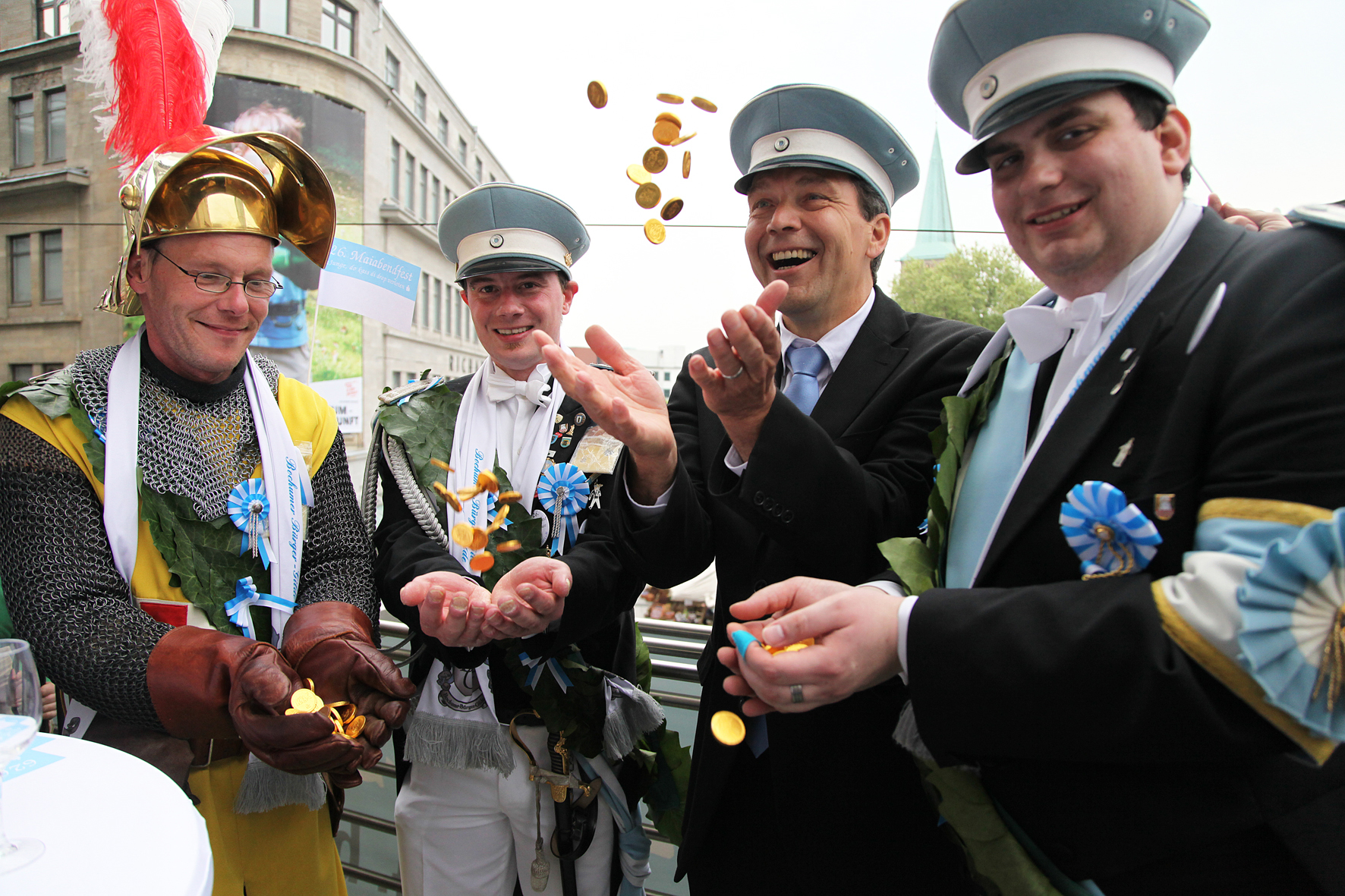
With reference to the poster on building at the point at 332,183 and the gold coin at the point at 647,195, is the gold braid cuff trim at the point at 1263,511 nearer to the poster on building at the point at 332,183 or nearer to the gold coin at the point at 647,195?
the gold coin at the point at 647,195

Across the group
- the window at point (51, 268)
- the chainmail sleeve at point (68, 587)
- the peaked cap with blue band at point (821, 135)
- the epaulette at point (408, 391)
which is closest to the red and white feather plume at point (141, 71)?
the epaulette at point (408, 391)

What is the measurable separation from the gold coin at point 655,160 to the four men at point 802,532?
0.23m

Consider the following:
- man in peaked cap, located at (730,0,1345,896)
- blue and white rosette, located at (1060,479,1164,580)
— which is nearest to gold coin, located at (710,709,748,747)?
man in peaked cap, located at (730,0,1345,896)

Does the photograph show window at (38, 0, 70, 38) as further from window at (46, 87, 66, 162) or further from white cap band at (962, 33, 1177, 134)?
white cap band at (962, 33, 1177, 134)

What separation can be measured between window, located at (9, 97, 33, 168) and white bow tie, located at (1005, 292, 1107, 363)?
2374 cm

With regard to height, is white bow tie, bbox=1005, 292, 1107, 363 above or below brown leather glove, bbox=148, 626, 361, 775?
above

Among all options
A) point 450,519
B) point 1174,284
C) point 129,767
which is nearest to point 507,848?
point 450,519

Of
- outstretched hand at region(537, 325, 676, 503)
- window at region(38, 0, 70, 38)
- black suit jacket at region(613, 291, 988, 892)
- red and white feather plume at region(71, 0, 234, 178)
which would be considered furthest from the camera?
window at region(38, 0, 70, 38)

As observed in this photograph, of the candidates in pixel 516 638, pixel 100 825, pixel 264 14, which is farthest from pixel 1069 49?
pixel 264 14

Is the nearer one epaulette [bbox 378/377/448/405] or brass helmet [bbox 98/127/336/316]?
brass helmet [bbox 98/127/336/316]

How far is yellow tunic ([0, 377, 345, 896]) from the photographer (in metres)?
1.77

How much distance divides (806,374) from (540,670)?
1.15 m

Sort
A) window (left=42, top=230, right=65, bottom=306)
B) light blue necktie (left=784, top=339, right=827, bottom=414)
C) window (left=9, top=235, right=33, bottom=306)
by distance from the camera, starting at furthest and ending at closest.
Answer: window (left=9, top=235, right=33, bottom=306) → window (left=42, top=230, right=65, bottom=306) → light blue necktie (left=784, top=339, right=827, bottom=414)

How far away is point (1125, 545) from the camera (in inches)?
37.7
